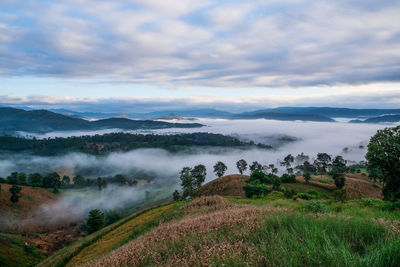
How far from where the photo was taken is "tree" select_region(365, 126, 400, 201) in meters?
23.7

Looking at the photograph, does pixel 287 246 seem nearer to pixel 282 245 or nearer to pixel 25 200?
pixel 282 245

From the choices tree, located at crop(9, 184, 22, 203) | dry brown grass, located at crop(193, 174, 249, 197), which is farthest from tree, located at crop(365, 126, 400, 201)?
tree, located at crop(9, 184, 22, 203)

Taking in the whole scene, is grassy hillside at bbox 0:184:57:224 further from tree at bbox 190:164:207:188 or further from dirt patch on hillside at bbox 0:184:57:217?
tree at bbox 190:164:207:188

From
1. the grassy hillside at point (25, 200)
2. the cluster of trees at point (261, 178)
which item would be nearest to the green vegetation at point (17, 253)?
the cluster of trees at point (261, 178)

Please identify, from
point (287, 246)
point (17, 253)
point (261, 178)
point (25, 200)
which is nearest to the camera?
point (287, 246)

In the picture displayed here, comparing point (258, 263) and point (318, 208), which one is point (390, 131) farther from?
point (258, 263)

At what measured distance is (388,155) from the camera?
23.8 metres

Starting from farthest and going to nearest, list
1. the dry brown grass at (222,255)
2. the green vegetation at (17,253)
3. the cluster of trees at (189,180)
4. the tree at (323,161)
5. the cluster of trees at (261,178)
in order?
the tree at (323,161) → the cluster of trees at (189,180) → the green vegetation at (17,253) → the cluster of trees at (261,178) → the dry brown grass at (222,255)

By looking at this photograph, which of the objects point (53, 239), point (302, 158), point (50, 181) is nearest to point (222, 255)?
point (53, 239)

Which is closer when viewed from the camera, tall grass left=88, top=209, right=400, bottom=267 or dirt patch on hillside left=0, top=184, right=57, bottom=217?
tall grass left=88, top=209, right=400, bottom=267

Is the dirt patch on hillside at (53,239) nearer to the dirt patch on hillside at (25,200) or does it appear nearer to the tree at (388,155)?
the dirt patch on hillside at (25,200)

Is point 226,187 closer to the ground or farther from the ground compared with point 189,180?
closer to the ground

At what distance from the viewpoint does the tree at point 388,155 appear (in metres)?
23.7

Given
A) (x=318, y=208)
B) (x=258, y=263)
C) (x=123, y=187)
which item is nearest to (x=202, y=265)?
(x=258, y=263)
